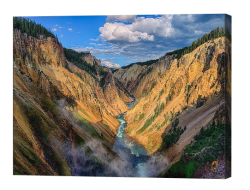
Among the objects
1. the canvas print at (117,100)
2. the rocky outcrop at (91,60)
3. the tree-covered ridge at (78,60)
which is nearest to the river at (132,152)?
the canvas print at (117,100)

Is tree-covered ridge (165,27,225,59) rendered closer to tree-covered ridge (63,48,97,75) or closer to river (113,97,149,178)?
tree-covered ridge (63,48,97,75)

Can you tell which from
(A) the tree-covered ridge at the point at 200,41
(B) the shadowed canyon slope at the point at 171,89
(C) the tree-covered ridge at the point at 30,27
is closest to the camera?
(A) the tree-covered ridge at the point at 200,41

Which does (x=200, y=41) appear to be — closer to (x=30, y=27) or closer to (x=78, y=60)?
(x=78, y=60)

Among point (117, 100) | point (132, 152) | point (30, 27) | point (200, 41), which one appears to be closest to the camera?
point (200, 41)

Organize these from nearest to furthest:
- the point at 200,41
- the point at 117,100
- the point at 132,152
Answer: the point at 200,41 < the point at 132,152 < the point at 117,100

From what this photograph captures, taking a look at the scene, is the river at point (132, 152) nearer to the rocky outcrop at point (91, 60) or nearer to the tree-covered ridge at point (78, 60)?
the tree-covered ridge at point (78, 60)

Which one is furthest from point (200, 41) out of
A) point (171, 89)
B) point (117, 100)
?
point (117, 100)

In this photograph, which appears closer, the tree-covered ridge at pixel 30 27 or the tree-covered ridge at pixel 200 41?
the tree-covered ridge at pixel 200 41

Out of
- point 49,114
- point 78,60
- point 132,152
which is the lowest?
point 132,152
